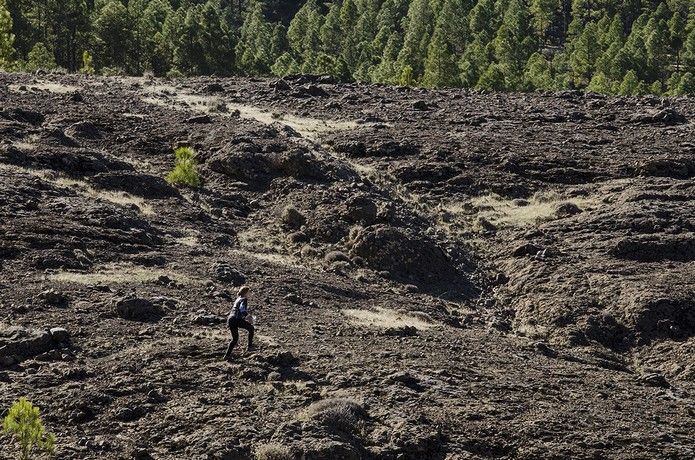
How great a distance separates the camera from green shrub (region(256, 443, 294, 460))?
15.7 meters

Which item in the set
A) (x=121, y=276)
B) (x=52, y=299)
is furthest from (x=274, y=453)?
(x=121, y=276)

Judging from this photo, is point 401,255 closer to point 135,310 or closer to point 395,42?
point 135,310

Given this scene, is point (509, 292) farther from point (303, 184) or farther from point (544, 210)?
point (303, 184)

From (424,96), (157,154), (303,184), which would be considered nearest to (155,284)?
(303,184)

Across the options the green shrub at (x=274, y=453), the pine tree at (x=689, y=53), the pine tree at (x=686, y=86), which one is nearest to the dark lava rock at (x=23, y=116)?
the green shrub at (x=274, y=453)

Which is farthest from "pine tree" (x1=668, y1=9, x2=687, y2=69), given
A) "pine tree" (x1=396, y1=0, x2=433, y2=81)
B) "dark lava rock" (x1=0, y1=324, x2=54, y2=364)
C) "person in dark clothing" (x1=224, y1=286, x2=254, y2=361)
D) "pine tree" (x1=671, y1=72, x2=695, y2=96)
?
"dark lava rock" (x1=0, y1=324, x2=54, y2=364)

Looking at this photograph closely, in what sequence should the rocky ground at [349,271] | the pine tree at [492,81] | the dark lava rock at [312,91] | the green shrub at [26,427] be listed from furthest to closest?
the pine tree at [492,81], the dark lava rock at [312,91], the rocky ground at [349,271], the green shrub at [26,427]

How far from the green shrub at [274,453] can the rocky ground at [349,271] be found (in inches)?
1.1

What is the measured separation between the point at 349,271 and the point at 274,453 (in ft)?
38.0

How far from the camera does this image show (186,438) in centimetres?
1616

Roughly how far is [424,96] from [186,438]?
31.0 m

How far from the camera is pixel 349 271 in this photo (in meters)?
27.0

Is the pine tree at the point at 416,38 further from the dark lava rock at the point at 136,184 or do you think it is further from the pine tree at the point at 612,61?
the dark lava rock at the point at 136,184

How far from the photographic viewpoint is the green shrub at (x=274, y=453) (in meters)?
15.7
